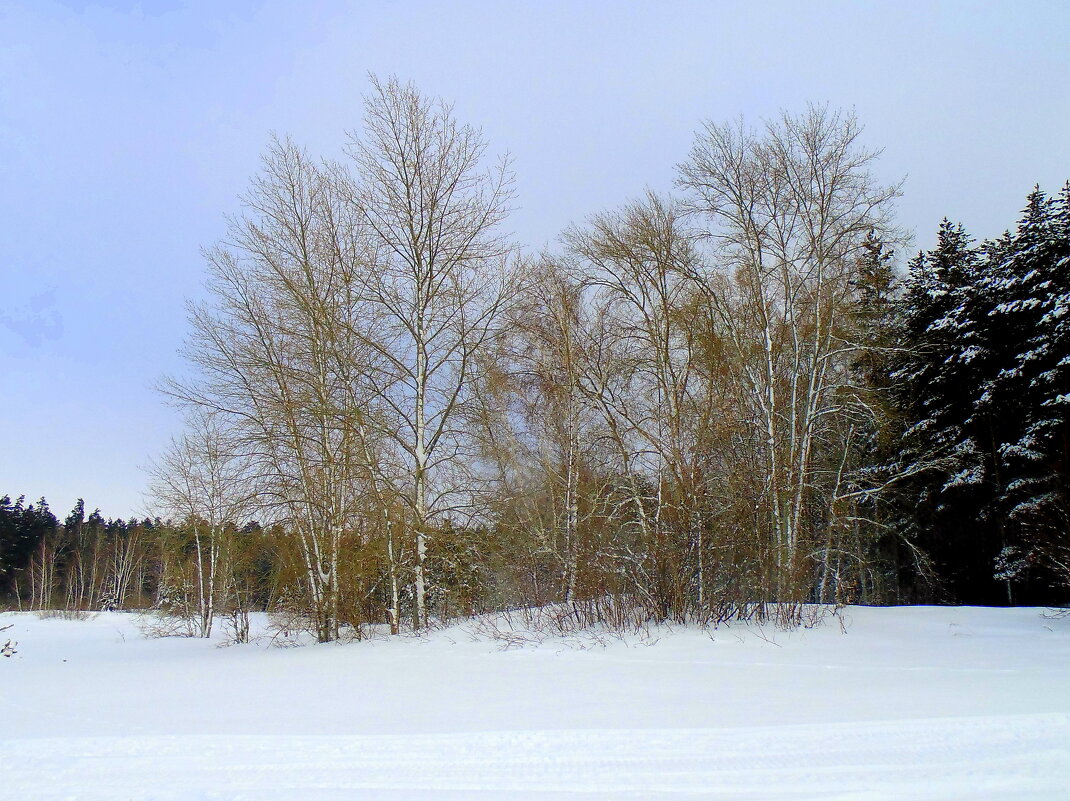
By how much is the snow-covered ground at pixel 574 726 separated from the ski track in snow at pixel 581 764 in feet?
0.07

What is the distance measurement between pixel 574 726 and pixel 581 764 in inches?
39.1

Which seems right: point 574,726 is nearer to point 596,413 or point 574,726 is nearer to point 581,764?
point 581,764

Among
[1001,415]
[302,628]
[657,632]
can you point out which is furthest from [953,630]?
[302,628]

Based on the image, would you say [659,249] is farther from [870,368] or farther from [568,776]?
[568,776]

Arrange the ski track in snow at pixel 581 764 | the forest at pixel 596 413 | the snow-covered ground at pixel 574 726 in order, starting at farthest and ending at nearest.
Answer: the forest at pixel 596 413
the snow-covered ground at pixel 574 726
the ski track in snow at pixel 581 764

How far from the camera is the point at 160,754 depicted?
5.41 meters

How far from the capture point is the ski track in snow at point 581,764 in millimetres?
4457

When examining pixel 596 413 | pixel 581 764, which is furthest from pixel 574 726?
pixel 596 413

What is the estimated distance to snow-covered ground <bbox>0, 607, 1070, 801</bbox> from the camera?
460 cm

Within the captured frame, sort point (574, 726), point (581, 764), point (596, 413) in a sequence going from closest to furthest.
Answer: point (581, 764), point (574, 726), point (596, 413)

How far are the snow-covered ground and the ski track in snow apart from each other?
0.07 ft

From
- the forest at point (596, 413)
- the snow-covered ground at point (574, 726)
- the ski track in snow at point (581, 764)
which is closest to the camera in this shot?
the ski track in snow at point (581, 764)

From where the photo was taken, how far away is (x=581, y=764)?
4992 mm

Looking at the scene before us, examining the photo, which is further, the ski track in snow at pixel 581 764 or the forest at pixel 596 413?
the forest at pixel 596 413
